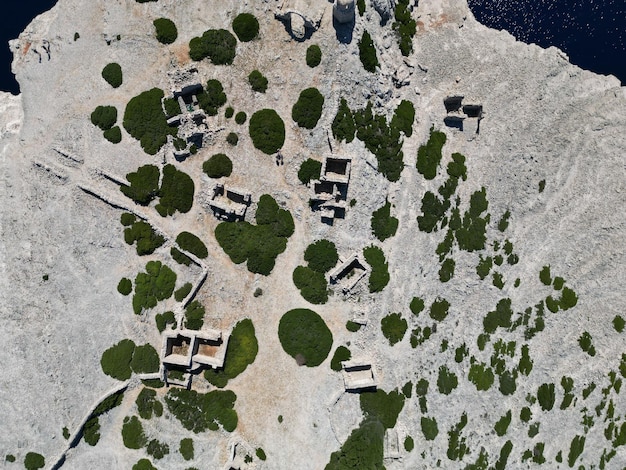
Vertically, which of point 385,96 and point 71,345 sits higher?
point 385,96

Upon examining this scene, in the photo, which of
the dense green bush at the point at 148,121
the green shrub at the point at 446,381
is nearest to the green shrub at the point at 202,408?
the green shrub at the point at 446,381

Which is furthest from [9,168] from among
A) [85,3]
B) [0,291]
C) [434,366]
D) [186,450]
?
[434,366]

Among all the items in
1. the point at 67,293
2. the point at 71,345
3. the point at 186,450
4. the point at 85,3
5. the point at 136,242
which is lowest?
the point at 186,450

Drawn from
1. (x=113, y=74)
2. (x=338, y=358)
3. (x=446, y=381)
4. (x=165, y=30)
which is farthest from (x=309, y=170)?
(x=446, y=381)

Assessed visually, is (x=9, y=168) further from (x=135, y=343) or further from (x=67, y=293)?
(x=135, y=343)

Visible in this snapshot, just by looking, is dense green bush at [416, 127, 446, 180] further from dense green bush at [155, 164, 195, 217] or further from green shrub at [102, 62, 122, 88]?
green shrub at [102, 62, 122, 88]
